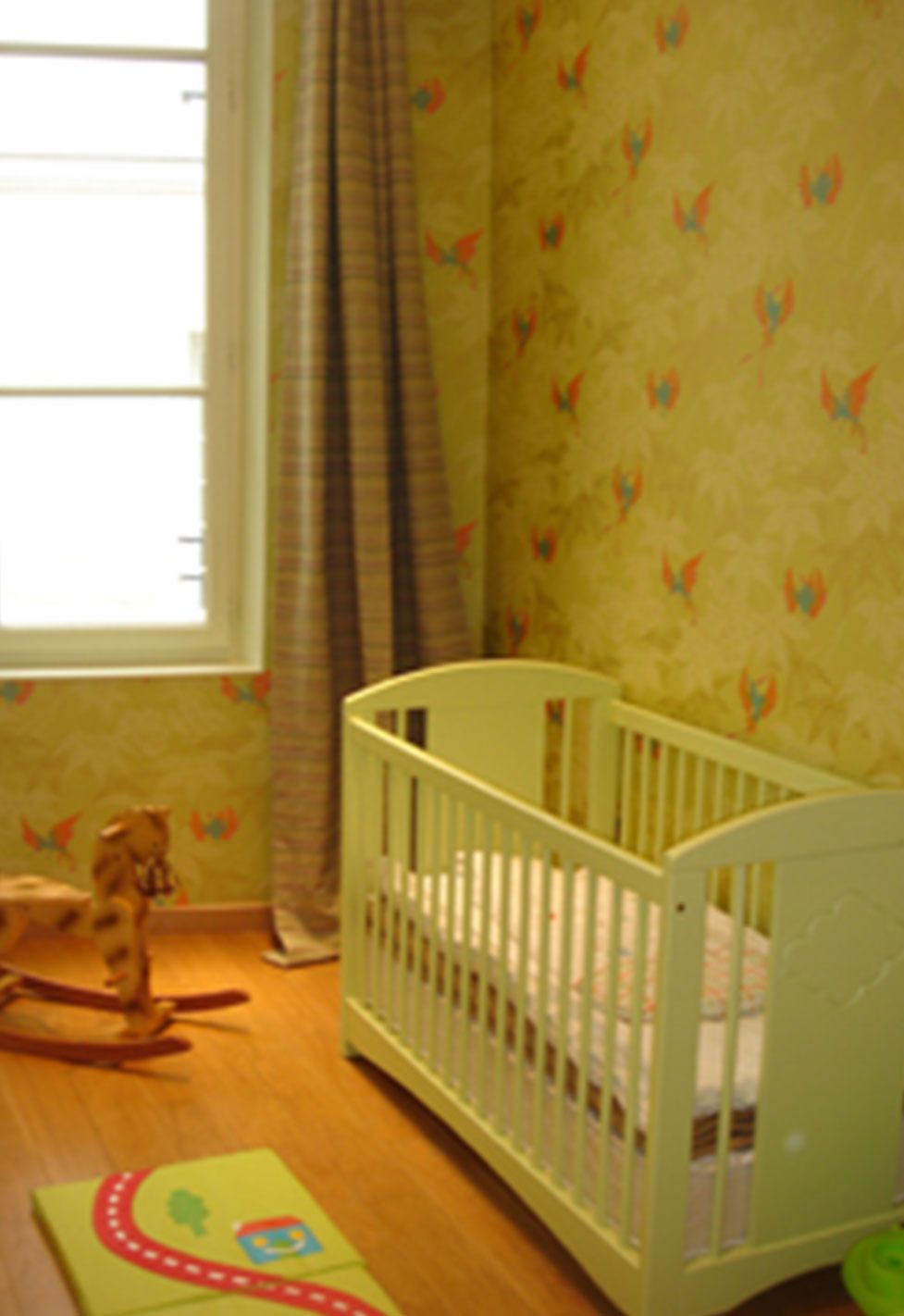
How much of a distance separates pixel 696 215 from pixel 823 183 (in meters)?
0.37

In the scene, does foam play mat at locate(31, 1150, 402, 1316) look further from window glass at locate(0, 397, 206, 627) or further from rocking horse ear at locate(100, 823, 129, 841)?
window glass at locate(0, 397, 206, 627)

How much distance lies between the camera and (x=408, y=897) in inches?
101

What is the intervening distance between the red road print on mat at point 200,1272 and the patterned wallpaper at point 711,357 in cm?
109

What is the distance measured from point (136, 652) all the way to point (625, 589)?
1237 millimetres

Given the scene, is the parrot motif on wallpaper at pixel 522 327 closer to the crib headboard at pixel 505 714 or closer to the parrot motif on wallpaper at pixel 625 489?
the parrot motif on wallpaper at pixel 625 489

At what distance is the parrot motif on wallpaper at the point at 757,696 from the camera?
8.20 feet

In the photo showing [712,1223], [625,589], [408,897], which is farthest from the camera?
[625,589]

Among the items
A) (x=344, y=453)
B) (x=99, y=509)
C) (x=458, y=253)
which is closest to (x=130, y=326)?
(x=99, y=509)

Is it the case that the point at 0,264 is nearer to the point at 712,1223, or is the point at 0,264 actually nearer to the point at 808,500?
the point at 808,500

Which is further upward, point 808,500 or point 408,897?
point 808,500

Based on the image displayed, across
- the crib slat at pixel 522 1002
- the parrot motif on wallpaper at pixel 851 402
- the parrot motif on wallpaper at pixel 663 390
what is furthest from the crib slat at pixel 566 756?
the parrot motif on wallpaper at pixel 851 402

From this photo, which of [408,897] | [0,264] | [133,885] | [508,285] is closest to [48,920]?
[133,885]

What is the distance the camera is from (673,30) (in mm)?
2664

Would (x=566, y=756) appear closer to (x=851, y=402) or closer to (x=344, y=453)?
(x=344, y=453)
